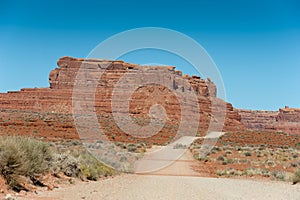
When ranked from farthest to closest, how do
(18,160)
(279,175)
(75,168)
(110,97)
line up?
(110,97), (279,175), (75,168), (18,160)

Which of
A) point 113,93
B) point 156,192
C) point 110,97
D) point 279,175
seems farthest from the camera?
point 110,97

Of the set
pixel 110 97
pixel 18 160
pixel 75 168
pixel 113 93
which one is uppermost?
pixel 113 93

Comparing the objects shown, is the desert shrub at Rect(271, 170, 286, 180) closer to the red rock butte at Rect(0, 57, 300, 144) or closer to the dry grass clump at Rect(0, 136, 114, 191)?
the dry grass clump at Rect(0, 136, 114, 191)

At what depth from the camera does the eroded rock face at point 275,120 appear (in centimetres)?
12097

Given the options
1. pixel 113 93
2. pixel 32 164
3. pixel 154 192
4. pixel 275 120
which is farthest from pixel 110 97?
pixel 275 120

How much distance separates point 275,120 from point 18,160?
13856 centimetres

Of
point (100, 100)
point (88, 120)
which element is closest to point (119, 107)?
point (100, 100)

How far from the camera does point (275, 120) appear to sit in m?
138

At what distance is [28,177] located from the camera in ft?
34.7

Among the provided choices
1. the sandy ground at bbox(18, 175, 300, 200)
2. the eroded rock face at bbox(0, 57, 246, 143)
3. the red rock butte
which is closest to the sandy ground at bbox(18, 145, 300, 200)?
the sandy ground at bbox(18, 175, 300, 200)

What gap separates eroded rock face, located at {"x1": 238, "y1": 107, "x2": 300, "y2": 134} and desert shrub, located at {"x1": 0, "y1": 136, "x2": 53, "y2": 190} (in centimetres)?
11687

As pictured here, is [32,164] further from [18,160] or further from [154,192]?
[154,192]

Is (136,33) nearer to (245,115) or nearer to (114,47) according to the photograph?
(114,47)

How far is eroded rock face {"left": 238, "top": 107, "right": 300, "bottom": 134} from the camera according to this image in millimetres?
120975
